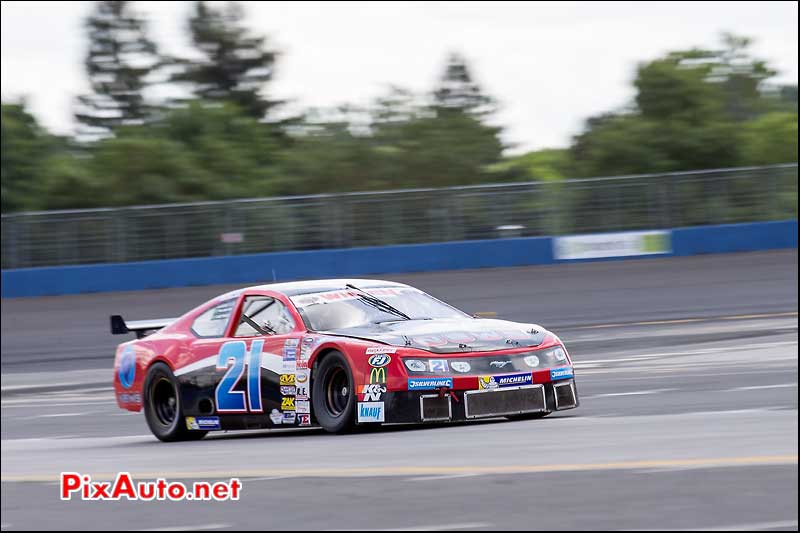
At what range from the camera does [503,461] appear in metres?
6.68

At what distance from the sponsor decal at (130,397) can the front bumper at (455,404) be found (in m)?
3.20

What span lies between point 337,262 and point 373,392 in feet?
66.0

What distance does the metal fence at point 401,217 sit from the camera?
28.7 meters

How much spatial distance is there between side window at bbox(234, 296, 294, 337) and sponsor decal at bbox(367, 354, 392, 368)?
1.10 m

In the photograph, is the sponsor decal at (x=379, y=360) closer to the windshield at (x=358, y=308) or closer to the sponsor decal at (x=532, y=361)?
the windshield at (x=358, y=308)

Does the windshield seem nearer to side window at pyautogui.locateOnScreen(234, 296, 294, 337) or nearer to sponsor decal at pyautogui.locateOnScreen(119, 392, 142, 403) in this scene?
side window at pyautogui.locateOnScreen(234, 296, 294, 337)

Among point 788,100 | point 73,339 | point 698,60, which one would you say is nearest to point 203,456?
point 73,339

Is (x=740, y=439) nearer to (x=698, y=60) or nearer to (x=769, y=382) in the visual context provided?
(x=769, y=382)

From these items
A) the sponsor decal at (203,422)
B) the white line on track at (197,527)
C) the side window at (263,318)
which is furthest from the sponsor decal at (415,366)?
the white line on track at (197,527)

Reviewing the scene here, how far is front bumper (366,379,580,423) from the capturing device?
8703 mm

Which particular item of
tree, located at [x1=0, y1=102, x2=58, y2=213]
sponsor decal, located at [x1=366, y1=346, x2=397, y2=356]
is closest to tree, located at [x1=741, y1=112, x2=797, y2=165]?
tree, located at [x1=0, y1=102, x2=58, y2=213]

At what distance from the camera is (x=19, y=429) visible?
41.5 feet

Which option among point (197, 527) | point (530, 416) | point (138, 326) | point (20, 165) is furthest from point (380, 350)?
point (20, 165)

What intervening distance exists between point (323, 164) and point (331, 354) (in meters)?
34.5
